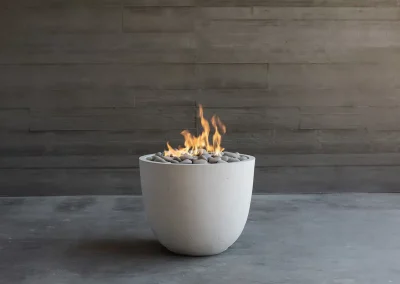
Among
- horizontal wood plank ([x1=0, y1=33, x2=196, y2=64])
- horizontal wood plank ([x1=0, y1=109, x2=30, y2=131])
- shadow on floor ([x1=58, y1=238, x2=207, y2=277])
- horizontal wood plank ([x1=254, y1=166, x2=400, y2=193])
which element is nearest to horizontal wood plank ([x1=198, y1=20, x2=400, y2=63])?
horizontal wood plank ([x1=0, y1=33, x2=196, y2=64])

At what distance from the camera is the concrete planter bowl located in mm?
1617

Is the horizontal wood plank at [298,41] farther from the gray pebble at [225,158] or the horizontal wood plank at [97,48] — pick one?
the gray pebble at [225,158]

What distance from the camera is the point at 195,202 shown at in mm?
1626

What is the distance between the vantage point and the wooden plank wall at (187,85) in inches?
107

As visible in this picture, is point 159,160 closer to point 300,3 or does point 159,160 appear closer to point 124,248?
point 124,248

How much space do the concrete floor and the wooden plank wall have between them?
308mm

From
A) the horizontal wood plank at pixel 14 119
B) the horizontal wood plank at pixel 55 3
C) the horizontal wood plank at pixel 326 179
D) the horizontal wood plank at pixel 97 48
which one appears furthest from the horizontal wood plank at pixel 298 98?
the horizontal wood plank at pixel 14 119

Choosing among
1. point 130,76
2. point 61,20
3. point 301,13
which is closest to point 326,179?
point 301,13

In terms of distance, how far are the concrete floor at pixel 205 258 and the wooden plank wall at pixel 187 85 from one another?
0.31m

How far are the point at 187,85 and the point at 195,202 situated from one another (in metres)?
1.25

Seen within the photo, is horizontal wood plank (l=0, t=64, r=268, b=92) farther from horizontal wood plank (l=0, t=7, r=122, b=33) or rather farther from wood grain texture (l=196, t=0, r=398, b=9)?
wood grain texture (l=196, t=0, r=398, b=9)

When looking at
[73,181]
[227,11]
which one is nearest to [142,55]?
[227,11]

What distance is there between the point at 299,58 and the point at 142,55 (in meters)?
0.87

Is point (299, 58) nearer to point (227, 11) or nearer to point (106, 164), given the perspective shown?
point (227, 11)
